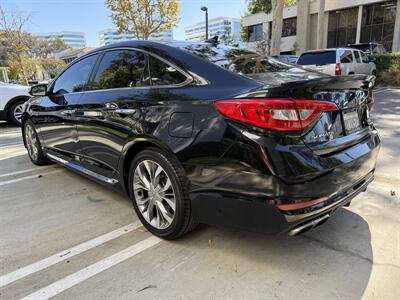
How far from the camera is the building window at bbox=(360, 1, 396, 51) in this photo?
24531 mm

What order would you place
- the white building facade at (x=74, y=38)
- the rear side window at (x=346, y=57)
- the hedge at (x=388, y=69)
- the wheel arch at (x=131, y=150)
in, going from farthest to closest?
the white building facade at (x=74, y=38) → the hedge at (x=388, y=69) → the rear side window at (x=346, y=57) → the wheel arch at (x=131, y=150)

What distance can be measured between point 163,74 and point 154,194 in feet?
3.23

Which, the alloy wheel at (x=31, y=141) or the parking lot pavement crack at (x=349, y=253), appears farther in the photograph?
the alloy wheel at (x=31, y=141)

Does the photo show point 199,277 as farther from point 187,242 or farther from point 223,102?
point 223,102

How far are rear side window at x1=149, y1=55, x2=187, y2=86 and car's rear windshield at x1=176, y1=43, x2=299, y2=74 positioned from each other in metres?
0.22

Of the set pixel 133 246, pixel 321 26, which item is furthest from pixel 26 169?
pixel 321 26

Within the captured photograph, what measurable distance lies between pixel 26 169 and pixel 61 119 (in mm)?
1543

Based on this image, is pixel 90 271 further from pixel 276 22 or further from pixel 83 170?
pixel 276 22

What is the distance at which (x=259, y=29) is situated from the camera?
34.4 m

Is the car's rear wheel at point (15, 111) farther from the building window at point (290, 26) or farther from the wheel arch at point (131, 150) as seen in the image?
the building window at point (290, 26)

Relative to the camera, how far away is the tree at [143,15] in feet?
78.9

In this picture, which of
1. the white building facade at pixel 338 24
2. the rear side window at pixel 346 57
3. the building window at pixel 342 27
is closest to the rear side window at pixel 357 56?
the rear side window at pixel 346 57

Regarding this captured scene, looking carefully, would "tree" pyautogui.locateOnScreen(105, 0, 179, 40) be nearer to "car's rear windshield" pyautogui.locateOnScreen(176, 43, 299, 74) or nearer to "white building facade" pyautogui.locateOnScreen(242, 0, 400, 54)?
"white building facade" pyautogui.locateOnScreen(242, 0, 400, 54)

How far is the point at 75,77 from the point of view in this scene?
3.96m
